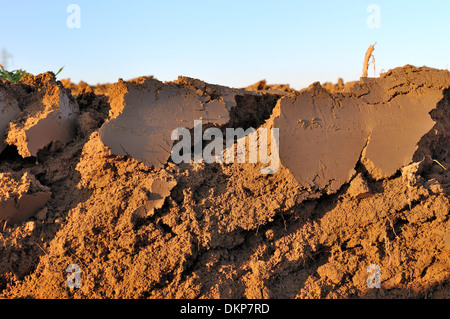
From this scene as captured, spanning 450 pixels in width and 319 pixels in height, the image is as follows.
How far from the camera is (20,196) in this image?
10.6ft

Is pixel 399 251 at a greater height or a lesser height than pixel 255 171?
lesser

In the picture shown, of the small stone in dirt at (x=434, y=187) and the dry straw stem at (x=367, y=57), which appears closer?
the small stone in dirt at (x=434, y=187)

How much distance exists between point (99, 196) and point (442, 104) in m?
3.17

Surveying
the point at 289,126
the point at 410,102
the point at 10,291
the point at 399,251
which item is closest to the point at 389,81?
the point at 410,102

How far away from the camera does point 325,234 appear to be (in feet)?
10.9

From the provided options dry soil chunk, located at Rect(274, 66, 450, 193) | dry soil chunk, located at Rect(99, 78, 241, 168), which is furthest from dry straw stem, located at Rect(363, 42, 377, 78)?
dry soil chunk, located at Rect(99, 78, 241, 168)

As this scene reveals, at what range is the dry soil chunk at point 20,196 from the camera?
10.6ft

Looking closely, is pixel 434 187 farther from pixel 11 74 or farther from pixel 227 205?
pixel 11 74

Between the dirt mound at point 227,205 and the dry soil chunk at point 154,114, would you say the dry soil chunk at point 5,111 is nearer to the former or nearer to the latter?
the dirt mound at point 227,205

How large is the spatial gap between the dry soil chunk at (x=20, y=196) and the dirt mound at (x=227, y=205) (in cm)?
2

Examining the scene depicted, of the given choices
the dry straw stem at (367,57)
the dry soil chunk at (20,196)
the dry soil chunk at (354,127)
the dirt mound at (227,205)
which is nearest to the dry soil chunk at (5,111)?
the dirt mound at (227,205)

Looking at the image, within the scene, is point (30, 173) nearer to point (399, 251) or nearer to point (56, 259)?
point (56, 259)

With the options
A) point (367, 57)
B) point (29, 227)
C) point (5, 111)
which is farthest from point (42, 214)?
point (367, 57)

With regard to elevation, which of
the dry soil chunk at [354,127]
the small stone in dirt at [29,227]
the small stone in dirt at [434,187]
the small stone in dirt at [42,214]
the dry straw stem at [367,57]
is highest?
the dry straw stem at [367,57]
